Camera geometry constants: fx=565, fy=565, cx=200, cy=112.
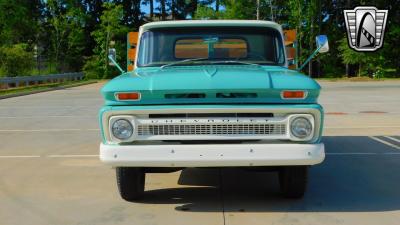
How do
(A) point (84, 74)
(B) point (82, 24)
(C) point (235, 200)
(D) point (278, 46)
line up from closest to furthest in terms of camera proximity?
(C) point (235, 200), (D) point (278, 46), (A) point (84, 74), (B) point (82, 24)

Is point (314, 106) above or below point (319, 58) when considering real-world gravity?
above

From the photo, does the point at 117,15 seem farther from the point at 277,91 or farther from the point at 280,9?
the point at 277,91

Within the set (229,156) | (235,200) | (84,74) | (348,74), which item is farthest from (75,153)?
(348,74)

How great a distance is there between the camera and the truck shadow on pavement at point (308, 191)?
5.89 meters

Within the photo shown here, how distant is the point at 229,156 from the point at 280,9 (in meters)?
58.8

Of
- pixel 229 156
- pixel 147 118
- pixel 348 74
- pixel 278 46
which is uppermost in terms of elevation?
pixel 278 46

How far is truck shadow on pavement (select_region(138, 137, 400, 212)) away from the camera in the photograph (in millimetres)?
5895

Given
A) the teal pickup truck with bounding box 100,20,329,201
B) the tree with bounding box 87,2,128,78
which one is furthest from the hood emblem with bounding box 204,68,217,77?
the tree with bounding box 87,2,128,78

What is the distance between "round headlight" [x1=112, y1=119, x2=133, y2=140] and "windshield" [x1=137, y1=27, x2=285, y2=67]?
142 cm

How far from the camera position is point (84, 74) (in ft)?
179

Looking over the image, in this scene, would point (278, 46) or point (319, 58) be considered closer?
point (278, 46)

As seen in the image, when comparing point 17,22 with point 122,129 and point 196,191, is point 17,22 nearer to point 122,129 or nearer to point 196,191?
point 196,191

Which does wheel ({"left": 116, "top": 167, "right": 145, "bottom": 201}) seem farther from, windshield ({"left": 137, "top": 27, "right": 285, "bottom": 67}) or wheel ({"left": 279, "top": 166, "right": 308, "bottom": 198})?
wheel ({"left": 279, "top": 166, "right": 308, "bottom": 198})

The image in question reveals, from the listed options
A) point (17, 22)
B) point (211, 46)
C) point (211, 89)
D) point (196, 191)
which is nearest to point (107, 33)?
point (17, 22)
